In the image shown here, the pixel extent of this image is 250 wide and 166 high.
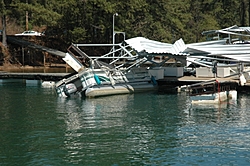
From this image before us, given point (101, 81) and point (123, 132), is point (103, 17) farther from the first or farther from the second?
point (123, 132)

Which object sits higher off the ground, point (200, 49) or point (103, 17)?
point (103, 17)

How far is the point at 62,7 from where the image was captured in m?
71.1

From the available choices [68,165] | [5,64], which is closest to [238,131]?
[68,165]

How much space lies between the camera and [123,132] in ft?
80.1

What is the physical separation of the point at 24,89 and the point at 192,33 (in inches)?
1762

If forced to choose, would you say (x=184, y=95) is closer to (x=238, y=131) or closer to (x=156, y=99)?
(x=156, y=99)

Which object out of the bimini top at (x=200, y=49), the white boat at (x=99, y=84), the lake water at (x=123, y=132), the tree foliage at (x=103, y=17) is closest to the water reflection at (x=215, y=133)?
the lake water at (x=123, y=132)

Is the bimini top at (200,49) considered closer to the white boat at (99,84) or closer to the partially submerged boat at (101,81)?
the partially submerged boat at (101,81)

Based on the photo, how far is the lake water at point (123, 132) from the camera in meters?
20.0

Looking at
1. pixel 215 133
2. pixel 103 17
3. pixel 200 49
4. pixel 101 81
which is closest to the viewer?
pixel 215 133

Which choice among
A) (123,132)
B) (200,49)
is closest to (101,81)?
(200,49)

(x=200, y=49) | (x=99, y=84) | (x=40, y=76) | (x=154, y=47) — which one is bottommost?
(x=99, y=84)

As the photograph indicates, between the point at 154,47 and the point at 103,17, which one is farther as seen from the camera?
the point at 103,17

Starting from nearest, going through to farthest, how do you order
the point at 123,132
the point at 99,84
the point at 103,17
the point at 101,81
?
the point at 123,132
the point at 99,84
the point at 101,81
the point at 103,17
